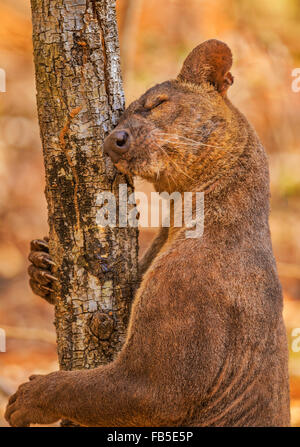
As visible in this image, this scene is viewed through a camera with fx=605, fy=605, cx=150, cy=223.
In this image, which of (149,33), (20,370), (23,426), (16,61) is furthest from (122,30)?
(23,426)

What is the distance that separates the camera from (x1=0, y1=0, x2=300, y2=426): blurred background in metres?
13.8

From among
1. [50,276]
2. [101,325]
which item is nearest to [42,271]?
[50,276]

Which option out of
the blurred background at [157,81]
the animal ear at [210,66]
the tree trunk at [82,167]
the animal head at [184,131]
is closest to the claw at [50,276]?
the tree trunk at [82,167]

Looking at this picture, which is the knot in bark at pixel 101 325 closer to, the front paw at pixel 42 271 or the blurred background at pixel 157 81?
the front paw at pixel 42 271

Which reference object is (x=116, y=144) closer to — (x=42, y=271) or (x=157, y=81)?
(x=42, y=271)

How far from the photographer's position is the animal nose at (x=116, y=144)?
14.0ft

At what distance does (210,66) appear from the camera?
479cm

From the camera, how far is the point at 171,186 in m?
4.80

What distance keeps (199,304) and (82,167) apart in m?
1.27

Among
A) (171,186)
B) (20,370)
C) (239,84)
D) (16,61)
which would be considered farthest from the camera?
(16,61)

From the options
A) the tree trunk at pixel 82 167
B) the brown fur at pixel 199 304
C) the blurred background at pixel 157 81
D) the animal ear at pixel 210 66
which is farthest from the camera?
the blurred background at pixel 157 81

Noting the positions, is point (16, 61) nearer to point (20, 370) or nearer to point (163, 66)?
point (163, 66)

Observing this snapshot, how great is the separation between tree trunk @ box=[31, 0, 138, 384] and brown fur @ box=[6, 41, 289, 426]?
0.19 meters
